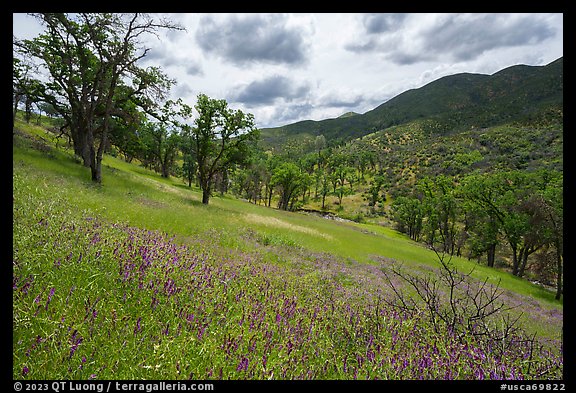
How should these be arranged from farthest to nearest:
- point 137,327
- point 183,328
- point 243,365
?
point 183,328 < point 137,327 < point 243,365

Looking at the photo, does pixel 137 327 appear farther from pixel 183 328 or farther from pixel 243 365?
pixel 243 365

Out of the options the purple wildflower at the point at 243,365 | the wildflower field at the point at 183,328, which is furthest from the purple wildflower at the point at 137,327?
the purple wildflower at the point at 243,365

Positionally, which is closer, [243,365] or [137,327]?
[243,365]

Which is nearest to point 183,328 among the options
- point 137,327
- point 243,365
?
point 137,327

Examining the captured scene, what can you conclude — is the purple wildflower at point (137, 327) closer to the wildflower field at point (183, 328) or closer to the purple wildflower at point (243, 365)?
the wildflower field at point (183, 328)

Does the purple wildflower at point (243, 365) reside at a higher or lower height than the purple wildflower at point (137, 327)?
lower

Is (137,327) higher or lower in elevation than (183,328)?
higher

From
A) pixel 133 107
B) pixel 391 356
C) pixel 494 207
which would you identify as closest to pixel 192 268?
pixel 391 356

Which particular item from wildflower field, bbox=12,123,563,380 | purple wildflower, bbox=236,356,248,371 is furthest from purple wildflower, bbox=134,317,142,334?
purple wildflower, bbox=236,356,248,371

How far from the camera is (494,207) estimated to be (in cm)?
3978

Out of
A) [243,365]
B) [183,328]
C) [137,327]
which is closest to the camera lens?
[243,365]

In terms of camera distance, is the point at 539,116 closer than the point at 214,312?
No
